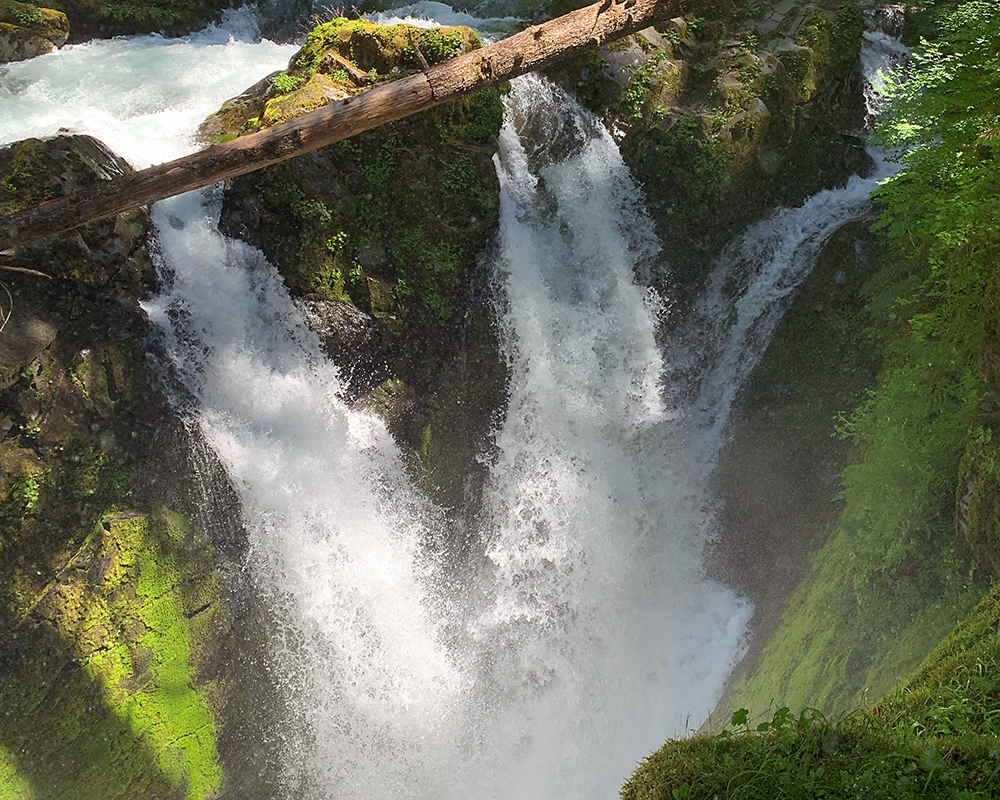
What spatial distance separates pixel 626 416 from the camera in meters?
8.97

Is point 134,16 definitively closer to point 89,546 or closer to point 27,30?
point 27,30

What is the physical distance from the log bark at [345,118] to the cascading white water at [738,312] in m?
3.51

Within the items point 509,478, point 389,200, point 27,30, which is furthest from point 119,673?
point 27,30

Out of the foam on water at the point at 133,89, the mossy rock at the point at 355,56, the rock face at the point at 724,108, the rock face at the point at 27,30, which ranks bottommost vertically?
the rock face at the point at 724,108

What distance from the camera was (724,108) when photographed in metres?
8.54

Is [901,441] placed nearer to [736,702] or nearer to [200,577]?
[736,702]

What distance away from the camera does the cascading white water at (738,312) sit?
9.08 metres

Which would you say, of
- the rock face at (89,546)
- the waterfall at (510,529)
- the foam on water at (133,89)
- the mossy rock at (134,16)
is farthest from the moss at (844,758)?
the mossy rock at (134,16)

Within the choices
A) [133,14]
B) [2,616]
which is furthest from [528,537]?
[133,14]

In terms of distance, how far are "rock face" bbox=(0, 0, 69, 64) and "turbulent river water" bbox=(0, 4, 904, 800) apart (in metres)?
0.34

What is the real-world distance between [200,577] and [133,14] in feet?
32.0

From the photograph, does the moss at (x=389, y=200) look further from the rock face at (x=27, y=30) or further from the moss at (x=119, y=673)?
the rock face at (x=27, y=30)

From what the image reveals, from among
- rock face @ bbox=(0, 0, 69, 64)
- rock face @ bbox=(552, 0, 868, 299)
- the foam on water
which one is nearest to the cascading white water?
rock face @ bbox=(552, 0, 868, 299)

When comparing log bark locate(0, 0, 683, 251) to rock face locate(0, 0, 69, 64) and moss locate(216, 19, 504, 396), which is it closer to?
moss locate(216, 19, 504, 396)
